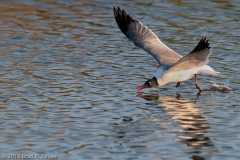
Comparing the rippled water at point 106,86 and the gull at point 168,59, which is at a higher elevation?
the gull at point 168,59

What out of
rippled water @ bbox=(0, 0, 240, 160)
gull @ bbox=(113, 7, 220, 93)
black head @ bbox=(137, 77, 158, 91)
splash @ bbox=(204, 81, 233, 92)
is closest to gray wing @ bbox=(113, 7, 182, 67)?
gull @ bbox=(113, 7, 220, 93)

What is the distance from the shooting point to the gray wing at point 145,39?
40.7ft

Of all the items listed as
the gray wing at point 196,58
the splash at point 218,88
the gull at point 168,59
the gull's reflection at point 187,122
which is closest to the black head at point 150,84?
the gull at point 168,59

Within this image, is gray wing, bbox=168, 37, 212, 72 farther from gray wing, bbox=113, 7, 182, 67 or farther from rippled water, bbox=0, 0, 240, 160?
rippled water, bbox=0, 0, 240, 160

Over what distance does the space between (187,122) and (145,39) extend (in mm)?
3294

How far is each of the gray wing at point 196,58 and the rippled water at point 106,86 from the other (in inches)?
20.3

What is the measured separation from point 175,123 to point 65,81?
302cm

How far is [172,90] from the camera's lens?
12367 mm

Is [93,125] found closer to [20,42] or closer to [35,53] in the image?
[35,53]

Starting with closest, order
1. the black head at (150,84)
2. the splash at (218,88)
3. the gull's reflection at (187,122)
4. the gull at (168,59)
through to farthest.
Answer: the gull's reflection at (187,122) < the gull at (168,59) < the black head at (150,84) < the splash at (218,88)

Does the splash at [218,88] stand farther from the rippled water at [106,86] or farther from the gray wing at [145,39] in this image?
the gray wing at [145,39]

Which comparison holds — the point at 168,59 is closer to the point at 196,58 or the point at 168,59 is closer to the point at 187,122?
the point at 196,58

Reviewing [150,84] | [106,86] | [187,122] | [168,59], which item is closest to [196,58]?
[168,59]

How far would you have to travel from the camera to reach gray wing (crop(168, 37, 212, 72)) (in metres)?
10.8
